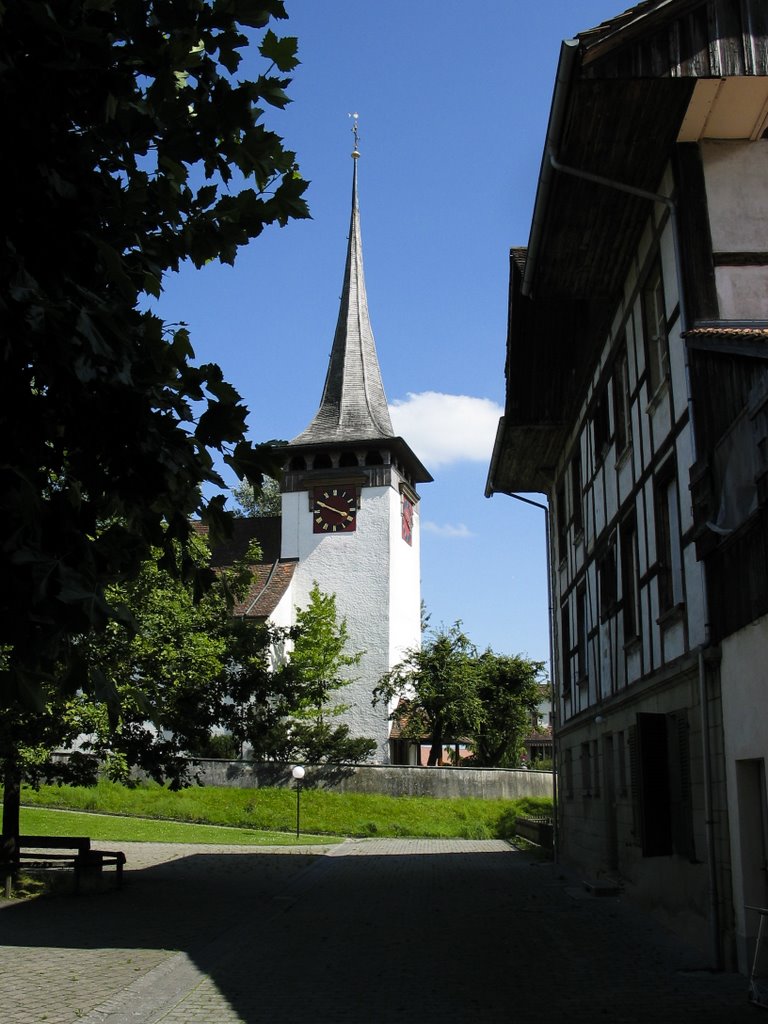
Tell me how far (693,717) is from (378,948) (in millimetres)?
4044

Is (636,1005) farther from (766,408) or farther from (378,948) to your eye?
(766,408)

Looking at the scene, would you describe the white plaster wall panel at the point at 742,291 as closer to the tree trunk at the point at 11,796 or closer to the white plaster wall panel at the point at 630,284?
the white plaster wall panel at the point at 630,284

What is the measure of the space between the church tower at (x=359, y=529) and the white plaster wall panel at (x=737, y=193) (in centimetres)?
4179

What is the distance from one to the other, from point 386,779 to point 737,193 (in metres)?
32.3

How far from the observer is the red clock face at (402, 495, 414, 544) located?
195ft

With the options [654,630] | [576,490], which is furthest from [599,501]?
[654,630]

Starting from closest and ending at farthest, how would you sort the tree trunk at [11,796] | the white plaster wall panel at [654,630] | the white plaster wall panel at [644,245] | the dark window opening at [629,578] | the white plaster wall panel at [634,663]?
1. the white plaster wall panel at [654,630]
2. the white plaster wall panel at [644,245]
3. the white plaster wall panel at [634,663]
4. the dark window opening at [629,578]
5. the tree trunk at [11,796]

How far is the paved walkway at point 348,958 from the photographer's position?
8617mm

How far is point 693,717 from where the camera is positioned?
1184 cm

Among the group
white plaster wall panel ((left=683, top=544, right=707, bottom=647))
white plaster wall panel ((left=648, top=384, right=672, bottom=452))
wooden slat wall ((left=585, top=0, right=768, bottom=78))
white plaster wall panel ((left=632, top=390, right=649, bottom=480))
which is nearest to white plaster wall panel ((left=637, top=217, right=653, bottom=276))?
white plaster wall panel ((left=632, top=390, right=649, bottom=480))

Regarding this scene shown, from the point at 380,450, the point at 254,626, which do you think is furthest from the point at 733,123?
the point at 380,450

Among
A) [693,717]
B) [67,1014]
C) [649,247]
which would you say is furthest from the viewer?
[649,247]

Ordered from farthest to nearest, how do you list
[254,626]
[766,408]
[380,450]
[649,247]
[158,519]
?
[380,450] → [254,626] → [649,247] → [766,408] → [158,519]

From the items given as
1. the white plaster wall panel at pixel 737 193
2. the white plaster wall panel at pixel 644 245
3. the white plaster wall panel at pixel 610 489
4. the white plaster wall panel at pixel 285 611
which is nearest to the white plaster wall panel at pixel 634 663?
the white plaster wall panel at pixel 610 489
